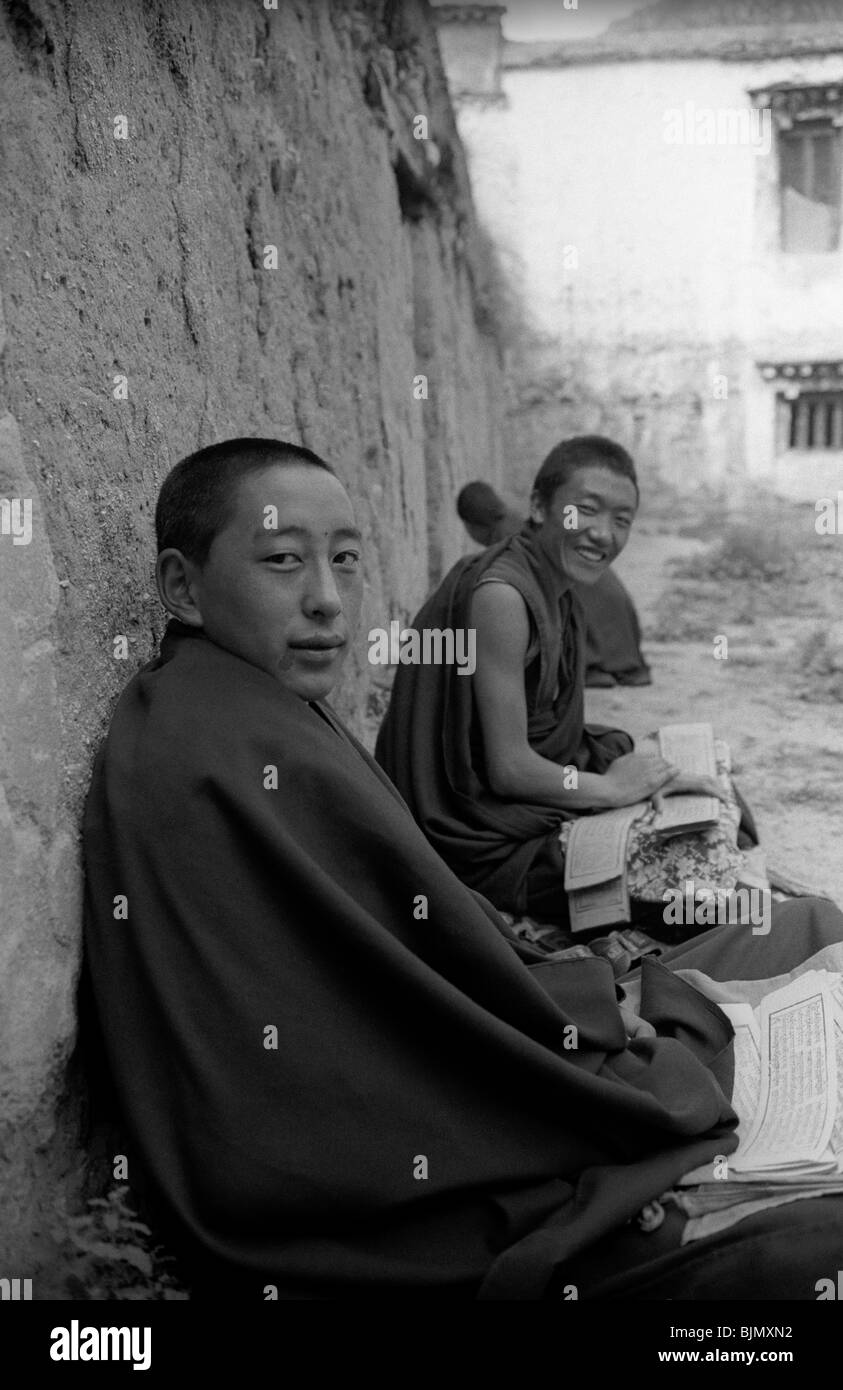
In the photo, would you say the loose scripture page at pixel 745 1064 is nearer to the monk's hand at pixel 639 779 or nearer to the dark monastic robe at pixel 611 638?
the monk's hand at pixel 639 779

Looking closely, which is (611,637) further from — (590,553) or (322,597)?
(322,597)

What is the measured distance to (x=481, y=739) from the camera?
333 centimetres

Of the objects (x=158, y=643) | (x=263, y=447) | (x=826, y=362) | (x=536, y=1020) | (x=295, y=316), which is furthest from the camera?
(x=826, y=362)

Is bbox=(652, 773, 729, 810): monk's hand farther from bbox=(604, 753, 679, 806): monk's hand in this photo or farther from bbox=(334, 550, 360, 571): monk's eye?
bbox=(334, 550, 360, 571): monk's eye

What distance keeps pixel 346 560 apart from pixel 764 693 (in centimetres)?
510

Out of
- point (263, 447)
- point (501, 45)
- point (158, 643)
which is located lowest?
point (158, 643)

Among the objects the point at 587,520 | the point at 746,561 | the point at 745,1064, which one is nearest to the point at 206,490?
the point at 745,1064

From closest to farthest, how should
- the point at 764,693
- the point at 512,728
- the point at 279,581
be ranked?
the point at 279,581 < the point at 512,728 < the point at 764,693

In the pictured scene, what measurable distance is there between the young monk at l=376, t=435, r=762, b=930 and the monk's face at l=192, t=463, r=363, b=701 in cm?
130

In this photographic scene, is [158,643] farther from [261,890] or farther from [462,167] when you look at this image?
[462,167]
